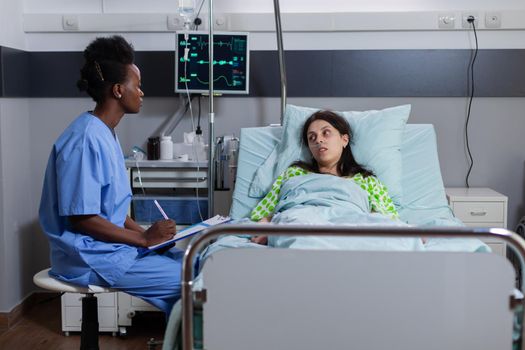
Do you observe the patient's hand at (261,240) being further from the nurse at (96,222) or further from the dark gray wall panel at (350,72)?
the dark gray wall panel at (350,72)

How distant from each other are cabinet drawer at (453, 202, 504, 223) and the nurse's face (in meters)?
1.71

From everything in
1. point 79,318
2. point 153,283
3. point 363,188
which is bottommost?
point 79,318

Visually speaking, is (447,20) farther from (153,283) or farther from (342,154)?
(153,283)

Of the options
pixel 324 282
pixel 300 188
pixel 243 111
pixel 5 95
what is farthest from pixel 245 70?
pixel 324 282

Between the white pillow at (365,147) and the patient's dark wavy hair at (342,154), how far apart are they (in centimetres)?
6

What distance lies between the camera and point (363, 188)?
3092mm

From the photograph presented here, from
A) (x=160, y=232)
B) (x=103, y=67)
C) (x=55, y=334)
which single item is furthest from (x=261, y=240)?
(x=55, y=334)

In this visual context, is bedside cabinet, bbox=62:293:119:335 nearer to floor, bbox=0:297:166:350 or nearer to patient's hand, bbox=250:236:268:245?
floor, bbox=0:297:166:350

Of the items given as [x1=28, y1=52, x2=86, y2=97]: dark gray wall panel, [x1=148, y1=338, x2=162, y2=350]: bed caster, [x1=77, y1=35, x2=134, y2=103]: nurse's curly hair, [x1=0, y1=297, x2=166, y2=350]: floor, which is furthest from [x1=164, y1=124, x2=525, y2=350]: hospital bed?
[x1=28, y1=52, x2=86, y2=97]: dark gray wall panel

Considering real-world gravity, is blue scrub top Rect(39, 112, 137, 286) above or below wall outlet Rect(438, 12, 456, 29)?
below

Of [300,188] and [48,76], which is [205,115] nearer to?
[48,76]

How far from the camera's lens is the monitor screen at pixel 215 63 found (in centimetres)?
372

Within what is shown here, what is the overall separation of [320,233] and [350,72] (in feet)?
7.67

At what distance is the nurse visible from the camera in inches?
99.0
